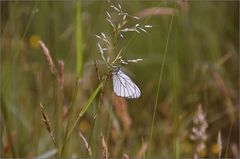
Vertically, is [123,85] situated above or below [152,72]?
above

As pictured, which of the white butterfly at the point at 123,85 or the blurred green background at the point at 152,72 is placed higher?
the white butterfly at the point at 123,85

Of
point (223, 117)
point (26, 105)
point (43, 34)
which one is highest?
point (43, 34)

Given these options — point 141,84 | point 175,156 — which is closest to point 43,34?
point 141,84

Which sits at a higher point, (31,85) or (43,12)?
(43,12)

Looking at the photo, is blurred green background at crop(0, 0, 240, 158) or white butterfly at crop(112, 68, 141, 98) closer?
white butterfly at crop(112, 68, 141, 98)

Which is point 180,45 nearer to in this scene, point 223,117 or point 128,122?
point 223,117

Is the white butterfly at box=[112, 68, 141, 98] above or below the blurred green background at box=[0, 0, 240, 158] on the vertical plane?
above

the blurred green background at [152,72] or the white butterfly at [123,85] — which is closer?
the white butterfly at [123,85]

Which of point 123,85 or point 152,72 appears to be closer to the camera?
point 123,85
